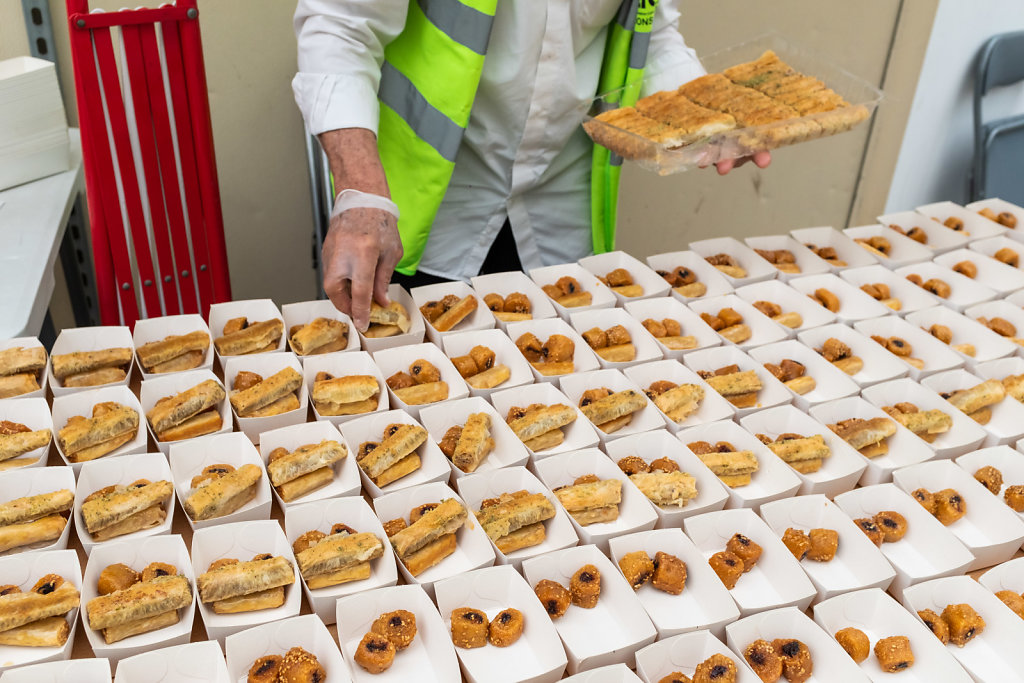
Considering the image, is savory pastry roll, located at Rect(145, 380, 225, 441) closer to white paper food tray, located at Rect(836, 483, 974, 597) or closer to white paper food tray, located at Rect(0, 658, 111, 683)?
white paper food tray, located at Rect(0, 658, 111, 683)

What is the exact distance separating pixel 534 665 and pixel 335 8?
1.46m

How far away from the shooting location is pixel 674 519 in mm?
1534

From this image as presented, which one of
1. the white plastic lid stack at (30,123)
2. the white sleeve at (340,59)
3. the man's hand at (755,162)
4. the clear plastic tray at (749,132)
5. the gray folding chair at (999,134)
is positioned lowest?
the gray folding chair at (999,134)

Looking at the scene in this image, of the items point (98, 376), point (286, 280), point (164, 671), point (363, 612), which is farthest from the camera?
point (286, 280)

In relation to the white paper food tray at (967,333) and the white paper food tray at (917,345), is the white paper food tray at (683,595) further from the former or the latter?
the white paper food tray at (967,333)

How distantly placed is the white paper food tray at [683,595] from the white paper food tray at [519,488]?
0.28 ft

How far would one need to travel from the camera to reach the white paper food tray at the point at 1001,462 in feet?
5.55

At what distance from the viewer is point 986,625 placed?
139 centimetres

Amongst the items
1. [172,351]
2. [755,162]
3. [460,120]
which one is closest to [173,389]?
[172,351]

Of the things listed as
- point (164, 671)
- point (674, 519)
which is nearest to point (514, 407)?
point (674, 519)

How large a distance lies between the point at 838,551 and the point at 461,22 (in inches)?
55.2

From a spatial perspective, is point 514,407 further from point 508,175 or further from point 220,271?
point 220,271

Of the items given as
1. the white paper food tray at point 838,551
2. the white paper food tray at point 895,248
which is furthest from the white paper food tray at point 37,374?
the white paper food tray at point 895,248

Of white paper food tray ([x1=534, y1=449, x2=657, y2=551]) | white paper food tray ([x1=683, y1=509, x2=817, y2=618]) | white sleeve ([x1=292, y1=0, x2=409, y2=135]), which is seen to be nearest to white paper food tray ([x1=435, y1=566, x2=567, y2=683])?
white paper food tray ([x1=534, y1=449, x2=657, y2=551])
